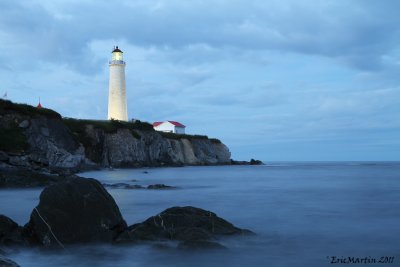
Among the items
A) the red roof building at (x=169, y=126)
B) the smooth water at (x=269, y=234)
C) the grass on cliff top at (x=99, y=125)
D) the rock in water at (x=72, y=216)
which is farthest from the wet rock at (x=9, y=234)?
the red roof building at (x=169, y=126)

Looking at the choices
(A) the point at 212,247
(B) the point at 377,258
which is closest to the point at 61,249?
(A) the point at 212,247

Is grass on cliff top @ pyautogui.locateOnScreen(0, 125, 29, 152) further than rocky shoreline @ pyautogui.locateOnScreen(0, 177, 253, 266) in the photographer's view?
Yes

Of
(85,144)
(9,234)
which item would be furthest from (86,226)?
(85,144)

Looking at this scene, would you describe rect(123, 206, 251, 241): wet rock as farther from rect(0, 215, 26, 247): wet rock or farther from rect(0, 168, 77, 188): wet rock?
rect(0, 168, 77, 188): wet rock

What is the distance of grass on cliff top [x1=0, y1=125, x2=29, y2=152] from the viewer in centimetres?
3150

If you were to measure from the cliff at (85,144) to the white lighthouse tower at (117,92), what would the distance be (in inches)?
169

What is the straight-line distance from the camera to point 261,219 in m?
14.4

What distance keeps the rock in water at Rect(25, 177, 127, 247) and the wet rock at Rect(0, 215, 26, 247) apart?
0.21 metres

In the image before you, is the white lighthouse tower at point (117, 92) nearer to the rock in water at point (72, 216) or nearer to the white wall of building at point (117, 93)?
the white wall of building at point (117, 93)

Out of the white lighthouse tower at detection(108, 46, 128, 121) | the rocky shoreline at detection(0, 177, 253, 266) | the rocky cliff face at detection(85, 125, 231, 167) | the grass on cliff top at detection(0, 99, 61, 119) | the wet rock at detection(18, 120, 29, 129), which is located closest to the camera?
the rocky shoreline at detection(0, 177, 253, 266)

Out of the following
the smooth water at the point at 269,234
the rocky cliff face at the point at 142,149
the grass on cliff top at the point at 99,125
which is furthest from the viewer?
the rocky cliff face at the point at 142,149

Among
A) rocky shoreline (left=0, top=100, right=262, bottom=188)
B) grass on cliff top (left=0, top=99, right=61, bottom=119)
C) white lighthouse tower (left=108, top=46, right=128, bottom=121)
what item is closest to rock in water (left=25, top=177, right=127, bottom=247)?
rocky shoreline (left=0, top=100, right=262, bottom=188)

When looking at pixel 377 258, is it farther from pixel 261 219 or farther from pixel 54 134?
pixel 54 134

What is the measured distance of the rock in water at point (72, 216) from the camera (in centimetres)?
938
